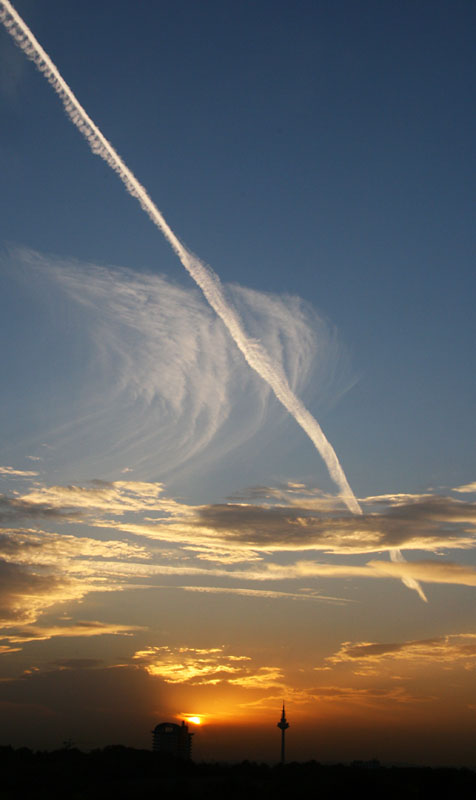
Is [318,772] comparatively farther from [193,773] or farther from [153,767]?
[153,767]

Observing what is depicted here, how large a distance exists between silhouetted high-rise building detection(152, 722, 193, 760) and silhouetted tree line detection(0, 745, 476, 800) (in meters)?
15.3

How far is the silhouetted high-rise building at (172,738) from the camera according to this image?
80.2 meters

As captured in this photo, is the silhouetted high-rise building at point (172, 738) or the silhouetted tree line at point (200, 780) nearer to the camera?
→ the silhouetted tree line at point (200, 780)

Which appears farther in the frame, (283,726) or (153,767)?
(283,726)

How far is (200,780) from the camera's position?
53.1 meters

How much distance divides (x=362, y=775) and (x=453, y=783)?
246 inches

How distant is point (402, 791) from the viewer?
42.1 meters

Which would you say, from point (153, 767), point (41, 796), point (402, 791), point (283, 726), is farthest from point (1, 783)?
point (283, 726)

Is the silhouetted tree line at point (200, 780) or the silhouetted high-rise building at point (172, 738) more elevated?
the silhouetted high-rise building at point (172, 738)

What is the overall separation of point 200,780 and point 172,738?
30416 mm

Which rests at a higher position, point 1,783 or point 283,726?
point 283,726

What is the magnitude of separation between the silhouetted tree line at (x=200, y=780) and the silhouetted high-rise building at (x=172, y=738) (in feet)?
50.2

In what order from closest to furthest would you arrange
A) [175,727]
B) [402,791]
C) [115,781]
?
[402,791] < [115,781] < [175,727]

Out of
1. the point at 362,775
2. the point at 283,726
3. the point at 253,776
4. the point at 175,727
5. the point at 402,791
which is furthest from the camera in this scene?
the point at 283,726
